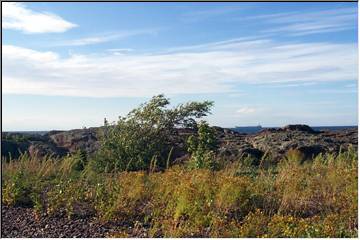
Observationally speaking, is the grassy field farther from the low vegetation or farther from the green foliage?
the green foliage

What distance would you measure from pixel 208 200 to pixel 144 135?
21.0ft

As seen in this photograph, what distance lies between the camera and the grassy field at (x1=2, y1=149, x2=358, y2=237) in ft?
20.5

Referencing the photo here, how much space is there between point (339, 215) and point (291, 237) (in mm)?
1186

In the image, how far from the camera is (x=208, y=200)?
7.05 m

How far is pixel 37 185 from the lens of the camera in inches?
328

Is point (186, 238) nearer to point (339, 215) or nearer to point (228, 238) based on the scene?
point (228, 238)

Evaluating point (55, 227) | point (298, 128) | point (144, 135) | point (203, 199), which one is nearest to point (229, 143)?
point (144, 135)

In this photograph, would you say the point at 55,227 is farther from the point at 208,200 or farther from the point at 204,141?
the point at 204,141

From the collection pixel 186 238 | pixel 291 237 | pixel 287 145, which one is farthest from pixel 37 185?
pixel 287 145

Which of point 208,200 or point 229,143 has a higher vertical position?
point 229,143

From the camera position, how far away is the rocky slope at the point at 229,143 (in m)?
15.5

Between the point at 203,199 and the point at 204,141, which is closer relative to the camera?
the point at 203,199

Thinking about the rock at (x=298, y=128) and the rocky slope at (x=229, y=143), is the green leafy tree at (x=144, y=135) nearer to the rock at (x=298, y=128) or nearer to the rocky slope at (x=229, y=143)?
the rocky slope at (x=229, y=143)

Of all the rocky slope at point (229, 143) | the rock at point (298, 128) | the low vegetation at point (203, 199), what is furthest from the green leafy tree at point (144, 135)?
the rock at point (298, 128)
